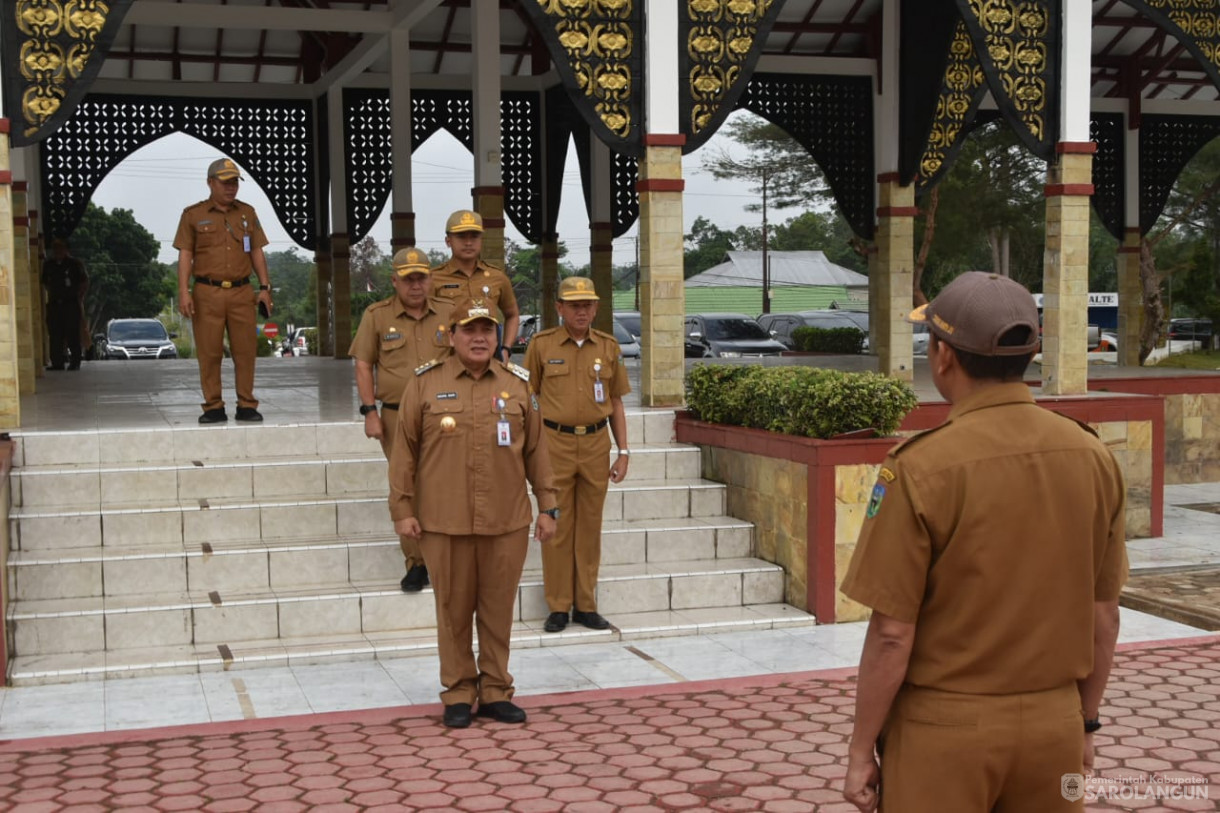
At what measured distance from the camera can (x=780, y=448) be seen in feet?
23.9

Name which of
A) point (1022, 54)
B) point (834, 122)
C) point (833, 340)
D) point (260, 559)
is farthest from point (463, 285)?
point (833, 340)

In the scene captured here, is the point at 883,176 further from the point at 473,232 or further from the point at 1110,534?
the point at 1110,534

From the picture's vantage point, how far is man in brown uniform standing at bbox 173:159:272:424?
800cm

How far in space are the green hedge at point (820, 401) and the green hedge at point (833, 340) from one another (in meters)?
12.9

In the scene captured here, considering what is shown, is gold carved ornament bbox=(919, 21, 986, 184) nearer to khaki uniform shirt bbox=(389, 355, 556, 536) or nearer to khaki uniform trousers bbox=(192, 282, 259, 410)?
khaki uniform trousers bbox=(192, 282, 259, 410)

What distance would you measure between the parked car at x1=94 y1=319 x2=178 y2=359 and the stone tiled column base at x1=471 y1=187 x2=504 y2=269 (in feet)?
45.1

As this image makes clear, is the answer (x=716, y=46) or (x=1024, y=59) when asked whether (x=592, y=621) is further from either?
(x=1024, y=59)

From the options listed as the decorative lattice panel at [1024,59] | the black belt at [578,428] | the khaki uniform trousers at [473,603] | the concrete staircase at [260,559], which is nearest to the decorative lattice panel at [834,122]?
the decorative lattice panel at [1024,59]

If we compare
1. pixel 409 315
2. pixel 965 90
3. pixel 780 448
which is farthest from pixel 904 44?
pixel 409 315

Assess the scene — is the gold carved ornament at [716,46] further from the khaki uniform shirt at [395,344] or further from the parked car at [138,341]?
the parked car at [138,341]

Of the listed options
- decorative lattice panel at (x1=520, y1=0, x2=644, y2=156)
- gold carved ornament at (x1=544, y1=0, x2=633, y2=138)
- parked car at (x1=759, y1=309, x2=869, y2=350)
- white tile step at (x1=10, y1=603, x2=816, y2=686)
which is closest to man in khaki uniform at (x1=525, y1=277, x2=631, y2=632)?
white tile step at (x1=10, y1=603, x2=816, y2=686)

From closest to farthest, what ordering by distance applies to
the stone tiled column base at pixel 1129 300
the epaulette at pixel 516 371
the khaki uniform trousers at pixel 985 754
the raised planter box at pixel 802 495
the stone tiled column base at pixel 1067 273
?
the khaki uniform trousers at pixel 985 754, the epaulette at pixel 516 371, the raised planter box at pixel 802 495, the stone tiled column base at pixel 1067 273, the stone tiled column base at pixel 1129 300

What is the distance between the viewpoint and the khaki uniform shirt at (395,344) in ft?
21.7

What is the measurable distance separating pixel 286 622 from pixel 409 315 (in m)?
1.55
